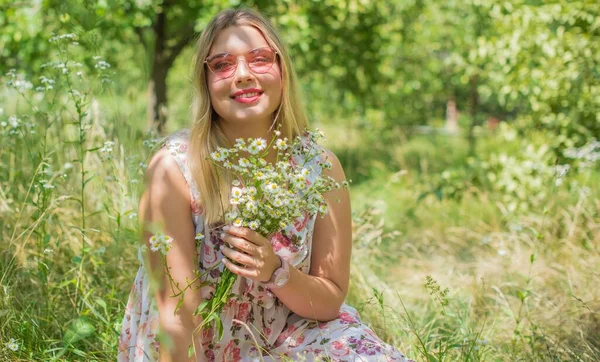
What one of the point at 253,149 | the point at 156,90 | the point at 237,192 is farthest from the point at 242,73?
the point at 156,90

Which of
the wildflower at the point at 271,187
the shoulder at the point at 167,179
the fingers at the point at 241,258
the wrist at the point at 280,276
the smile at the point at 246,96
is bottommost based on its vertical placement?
the wrist at the point at 280,276

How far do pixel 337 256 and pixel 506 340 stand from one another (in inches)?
37.3

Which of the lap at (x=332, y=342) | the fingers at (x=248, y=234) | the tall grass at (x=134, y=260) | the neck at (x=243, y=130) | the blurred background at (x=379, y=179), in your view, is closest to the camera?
the fingers at (x=248, y=234)

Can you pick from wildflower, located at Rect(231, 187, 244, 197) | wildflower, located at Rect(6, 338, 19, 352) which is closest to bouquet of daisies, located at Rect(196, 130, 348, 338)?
wildflower, located at Rect(231, 187, 244, 197)

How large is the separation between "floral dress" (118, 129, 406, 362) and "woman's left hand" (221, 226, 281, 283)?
7.1 inches

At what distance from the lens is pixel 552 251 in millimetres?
3275

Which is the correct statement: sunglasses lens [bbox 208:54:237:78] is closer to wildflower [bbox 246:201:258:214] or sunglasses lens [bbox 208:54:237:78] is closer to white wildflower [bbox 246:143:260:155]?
white wildflower [bbox 246:143:260:155]

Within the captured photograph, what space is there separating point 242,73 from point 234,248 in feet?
1.62

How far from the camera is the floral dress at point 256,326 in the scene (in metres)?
1.68

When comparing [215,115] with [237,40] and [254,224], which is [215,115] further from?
[254,224]

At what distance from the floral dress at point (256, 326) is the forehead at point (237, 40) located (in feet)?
0.91

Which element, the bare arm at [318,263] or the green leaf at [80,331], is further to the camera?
the green leaf at [80,331]

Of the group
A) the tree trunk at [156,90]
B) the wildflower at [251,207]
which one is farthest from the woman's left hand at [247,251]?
the tree trunk at [156,90]

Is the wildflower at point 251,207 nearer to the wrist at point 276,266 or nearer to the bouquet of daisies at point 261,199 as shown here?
the bouquet of daisies at point 261,199
